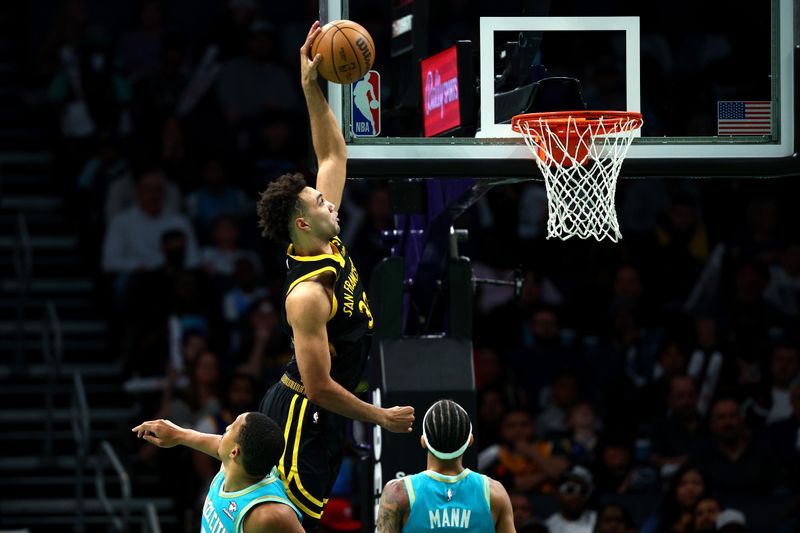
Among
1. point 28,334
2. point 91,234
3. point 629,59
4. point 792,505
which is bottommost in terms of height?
point 792,505

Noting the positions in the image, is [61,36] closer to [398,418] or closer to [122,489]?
[122,489]

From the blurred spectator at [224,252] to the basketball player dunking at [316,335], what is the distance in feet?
20.7

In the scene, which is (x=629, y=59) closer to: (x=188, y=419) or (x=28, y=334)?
(x=188, y=419)

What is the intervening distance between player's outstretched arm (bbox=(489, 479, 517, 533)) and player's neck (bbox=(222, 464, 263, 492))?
3.29ft

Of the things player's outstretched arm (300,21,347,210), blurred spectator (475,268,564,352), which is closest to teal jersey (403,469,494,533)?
player's outstretched arm (300,21,347,210)

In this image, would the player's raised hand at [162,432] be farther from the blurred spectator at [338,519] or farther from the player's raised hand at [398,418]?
the blurred spectator at [338,519]

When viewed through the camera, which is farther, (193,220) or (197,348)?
(193,220)

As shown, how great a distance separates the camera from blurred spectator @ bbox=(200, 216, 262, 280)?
13773 millimetres

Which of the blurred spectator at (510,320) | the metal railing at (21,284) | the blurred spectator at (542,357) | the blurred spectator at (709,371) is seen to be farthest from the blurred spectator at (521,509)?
the metal railing at (21,284)

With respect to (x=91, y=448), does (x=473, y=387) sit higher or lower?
higher

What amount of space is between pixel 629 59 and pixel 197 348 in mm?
5463

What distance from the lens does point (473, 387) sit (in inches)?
345

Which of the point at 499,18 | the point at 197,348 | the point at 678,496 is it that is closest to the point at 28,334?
the point at 197,348

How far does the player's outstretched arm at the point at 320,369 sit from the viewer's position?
703 centimetres
